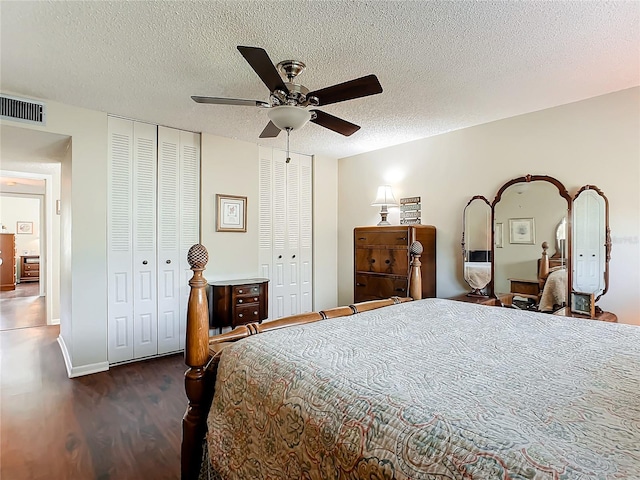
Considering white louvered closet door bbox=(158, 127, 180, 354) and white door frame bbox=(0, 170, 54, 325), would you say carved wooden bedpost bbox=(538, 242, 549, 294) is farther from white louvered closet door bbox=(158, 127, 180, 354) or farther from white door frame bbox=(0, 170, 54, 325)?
white door frame bbox=(0, 170, 54, 325)

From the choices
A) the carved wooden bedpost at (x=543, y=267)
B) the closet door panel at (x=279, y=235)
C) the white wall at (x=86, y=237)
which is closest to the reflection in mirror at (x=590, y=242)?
the carved wooden bedpost at (x=543, y=267)

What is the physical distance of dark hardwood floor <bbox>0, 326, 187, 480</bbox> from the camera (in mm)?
1941

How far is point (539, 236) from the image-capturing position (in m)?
3.20

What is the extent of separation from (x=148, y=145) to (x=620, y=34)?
12.5 feet

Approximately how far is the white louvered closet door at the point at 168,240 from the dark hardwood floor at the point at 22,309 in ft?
8.59

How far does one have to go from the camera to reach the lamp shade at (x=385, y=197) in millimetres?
4192

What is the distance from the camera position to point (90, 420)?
2.43 m

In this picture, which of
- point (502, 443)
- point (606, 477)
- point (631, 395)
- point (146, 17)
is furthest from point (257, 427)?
point (146, 17)

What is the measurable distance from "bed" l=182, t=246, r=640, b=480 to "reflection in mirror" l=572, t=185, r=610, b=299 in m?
1.47

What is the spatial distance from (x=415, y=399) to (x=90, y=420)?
2506 mm

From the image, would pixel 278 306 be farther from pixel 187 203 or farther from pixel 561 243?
pixel 561 243

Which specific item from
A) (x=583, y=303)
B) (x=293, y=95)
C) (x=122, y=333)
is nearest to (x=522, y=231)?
(x=583, y=303)

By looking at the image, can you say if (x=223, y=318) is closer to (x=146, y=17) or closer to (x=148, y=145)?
(x=148, y=145)

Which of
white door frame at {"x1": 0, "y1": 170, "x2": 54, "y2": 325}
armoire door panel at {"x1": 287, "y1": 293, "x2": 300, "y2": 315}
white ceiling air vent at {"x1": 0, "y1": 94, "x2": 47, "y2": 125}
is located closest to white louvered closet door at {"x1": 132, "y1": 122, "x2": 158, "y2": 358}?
white ceiling air vent at {"x1": 0, "y1": 94, "x2": 47, "y2": 125}
